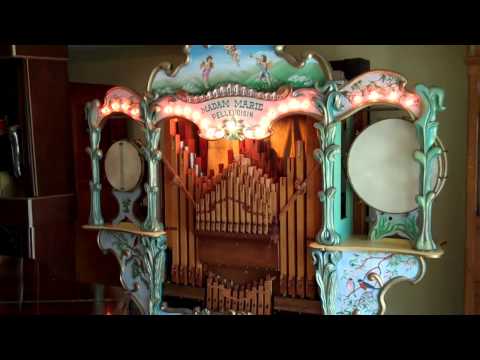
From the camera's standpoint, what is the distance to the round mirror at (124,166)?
3775 millimetres

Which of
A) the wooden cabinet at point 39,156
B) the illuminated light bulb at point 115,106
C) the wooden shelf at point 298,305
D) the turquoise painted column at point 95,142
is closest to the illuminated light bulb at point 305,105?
the wooden shelf at point 298,305

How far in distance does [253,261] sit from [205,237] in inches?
14.3

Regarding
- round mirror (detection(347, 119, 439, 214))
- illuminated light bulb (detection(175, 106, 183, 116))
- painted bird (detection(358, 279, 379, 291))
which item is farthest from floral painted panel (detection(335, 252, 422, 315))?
illuminated light bulb (detection(175, 106, 183, 116))

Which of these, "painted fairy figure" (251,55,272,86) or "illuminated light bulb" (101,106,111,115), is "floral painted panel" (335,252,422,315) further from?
"illuminated light bulb" (101,106,111,115)

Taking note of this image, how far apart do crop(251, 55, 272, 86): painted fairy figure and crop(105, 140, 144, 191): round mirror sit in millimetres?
1082

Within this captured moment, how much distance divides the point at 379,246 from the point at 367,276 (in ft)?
0.62

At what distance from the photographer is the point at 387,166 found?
2.93m

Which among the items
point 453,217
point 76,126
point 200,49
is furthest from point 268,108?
point 76,126

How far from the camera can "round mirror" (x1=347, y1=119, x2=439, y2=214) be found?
288cm

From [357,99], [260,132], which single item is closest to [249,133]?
[260,132]

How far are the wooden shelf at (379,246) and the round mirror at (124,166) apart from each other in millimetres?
1393

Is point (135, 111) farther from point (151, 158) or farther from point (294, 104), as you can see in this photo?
point (294, 104)

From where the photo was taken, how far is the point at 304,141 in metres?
3.19

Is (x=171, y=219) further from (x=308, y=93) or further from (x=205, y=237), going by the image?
(x=308, y=93)
